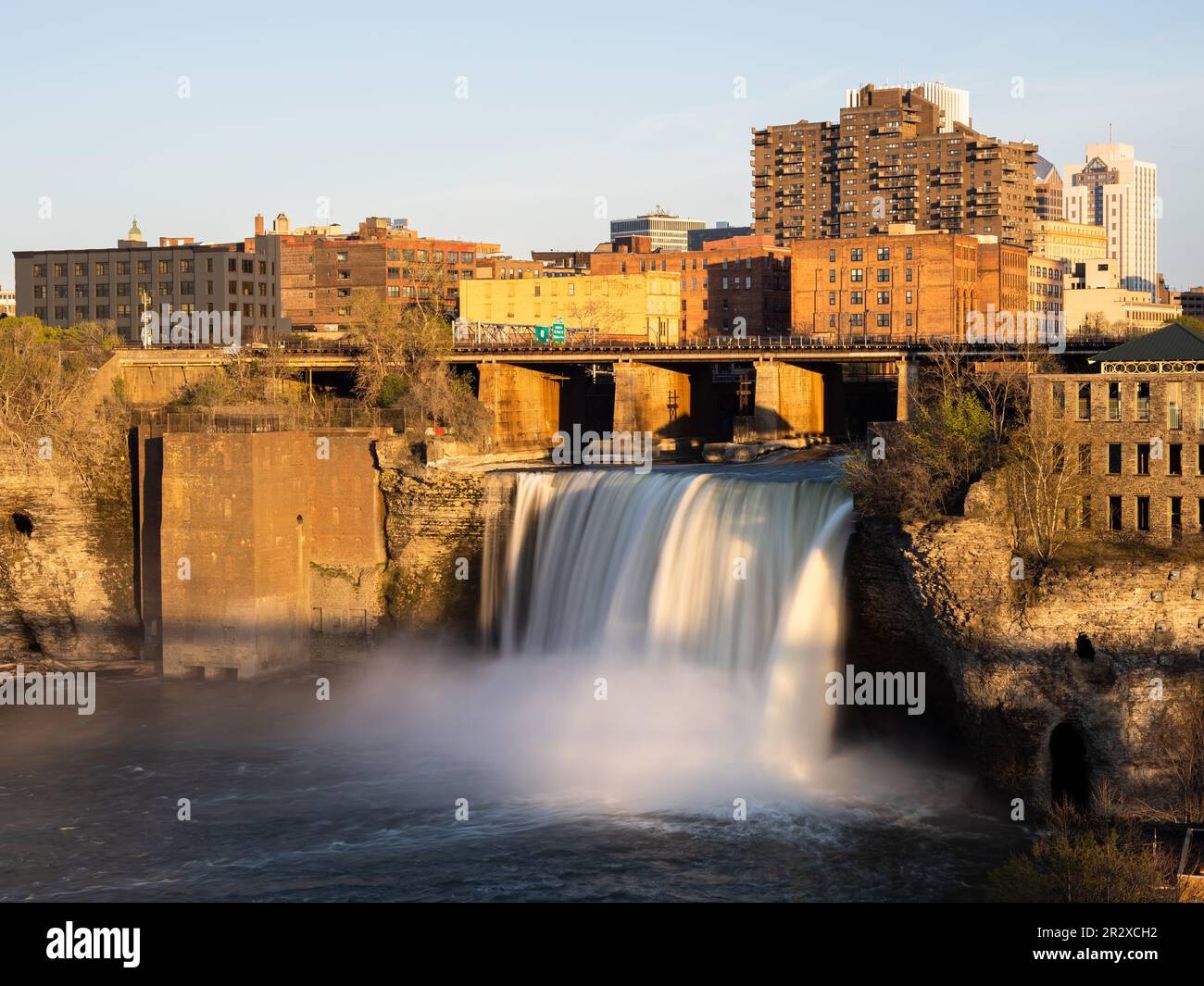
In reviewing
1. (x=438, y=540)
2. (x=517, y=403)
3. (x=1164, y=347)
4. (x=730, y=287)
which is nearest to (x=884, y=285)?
(x=730, y=287)

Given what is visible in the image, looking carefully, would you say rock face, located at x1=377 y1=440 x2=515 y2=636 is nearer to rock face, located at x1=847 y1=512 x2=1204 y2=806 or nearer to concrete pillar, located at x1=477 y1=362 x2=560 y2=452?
concrete pillar, located at x1=477 y1=362 x2=560 y2=452

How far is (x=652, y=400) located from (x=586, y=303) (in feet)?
135

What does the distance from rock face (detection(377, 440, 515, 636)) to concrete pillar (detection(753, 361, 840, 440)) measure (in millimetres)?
22826

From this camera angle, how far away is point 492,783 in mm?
45281

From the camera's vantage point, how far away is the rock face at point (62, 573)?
6438cm

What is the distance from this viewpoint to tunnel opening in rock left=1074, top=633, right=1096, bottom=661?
138ft

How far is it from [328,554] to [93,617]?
9.97m

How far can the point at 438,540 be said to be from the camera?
62.1m

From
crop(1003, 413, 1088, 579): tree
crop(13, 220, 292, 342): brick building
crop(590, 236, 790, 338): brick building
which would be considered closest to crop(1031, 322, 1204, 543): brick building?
crop(1003, 413, 1088, 579): tree

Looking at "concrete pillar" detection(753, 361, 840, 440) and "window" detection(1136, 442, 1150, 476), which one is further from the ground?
"concrete pillar" detection(753, 361, 840, 440)

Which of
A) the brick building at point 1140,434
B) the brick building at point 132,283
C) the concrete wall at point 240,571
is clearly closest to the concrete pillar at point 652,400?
the concrete wall at point 240,571

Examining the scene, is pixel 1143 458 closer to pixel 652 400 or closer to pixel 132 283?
pixel 652 400

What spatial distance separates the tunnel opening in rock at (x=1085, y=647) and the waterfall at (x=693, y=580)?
7.87 m
